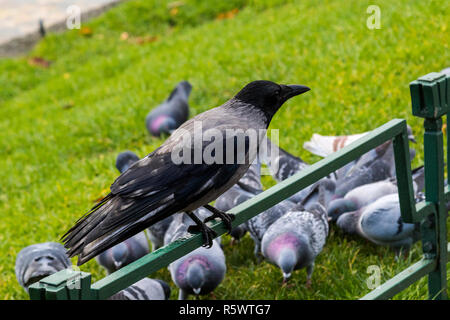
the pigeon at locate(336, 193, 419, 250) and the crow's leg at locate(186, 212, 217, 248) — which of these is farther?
the pigeon at locate(336, 193, 419, 250)

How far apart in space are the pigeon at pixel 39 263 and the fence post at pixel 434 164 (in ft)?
7.13

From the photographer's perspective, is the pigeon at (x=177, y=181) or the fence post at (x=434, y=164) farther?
the fence post at (x=434, y=164)

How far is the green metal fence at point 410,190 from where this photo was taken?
2.44 metres

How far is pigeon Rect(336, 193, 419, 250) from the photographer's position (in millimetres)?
3986

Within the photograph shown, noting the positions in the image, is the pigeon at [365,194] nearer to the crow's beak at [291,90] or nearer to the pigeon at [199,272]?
the pigeon at [199,272]

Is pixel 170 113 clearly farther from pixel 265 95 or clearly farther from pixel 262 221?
pixel 265 95

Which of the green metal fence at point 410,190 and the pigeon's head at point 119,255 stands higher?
the green metal fence at point 410,190

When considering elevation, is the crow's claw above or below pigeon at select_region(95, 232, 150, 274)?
above

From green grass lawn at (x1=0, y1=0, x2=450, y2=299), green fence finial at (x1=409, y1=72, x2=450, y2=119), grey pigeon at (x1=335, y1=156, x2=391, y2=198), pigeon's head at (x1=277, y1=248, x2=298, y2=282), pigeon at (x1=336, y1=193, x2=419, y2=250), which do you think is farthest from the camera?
grey pigeon at (x1=335, y1=156, x2=391, y2=198)

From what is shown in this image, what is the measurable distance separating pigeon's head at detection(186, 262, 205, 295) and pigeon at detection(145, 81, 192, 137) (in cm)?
284

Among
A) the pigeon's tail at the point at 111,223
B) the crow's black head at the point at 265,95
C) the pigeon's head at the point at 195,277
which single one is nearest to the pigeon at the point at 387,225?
the pigeon's head at the point at 195,277

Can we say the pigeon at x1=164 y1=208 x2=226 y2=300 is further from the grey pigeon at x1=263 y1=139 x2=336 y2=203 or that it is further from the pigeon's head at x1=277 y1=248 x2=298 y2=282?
the grey pigeon at x1=263 y1=139 x2=336 y2=203

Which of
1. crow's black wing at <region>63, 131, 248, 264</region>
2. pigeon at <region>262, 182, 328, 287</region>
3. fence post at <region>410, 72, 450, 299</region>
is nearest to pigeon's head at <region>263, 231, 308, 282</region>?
pigeon at <region>262, 182, 328, 287</region>

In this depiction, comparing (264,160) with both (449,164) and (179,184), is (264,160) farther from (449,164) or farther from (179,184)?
(179,184)
